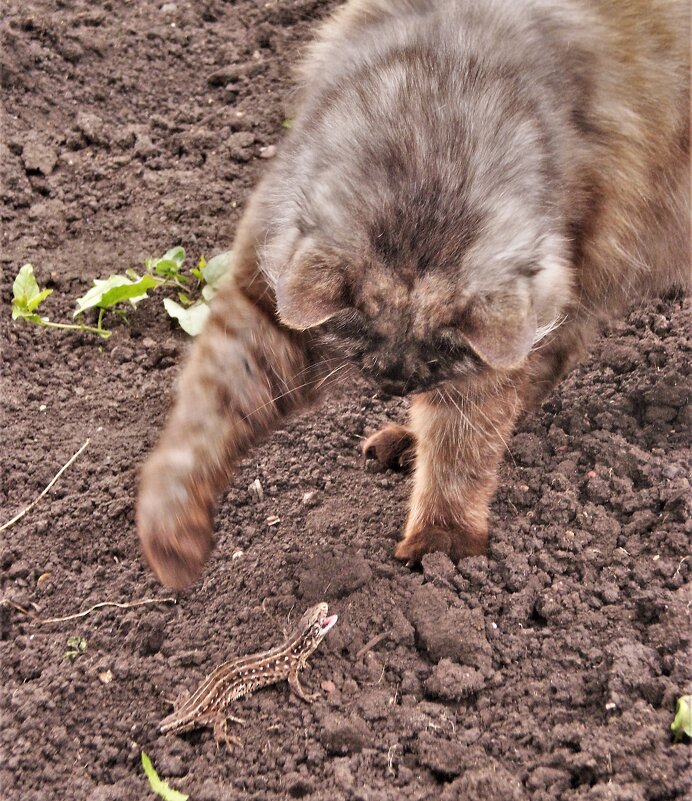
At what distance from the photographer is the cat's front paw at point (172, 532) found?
276cm

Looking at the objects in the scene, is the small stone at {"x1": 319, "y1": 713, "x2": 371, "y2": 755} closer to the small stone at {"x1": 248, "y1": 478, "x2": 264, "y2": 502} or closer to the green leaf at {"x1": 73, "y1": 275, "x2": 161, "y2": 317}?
the small stone at {"x1": 248, "y1": 478, "x2": 264, "y2": 502}

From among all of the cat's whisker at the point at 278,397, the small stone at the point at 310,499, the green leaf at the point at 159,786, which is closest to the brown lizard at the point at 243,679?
the green leaf at the point at 159,786

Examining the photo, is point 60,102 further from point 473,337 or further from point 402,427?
point 473,337

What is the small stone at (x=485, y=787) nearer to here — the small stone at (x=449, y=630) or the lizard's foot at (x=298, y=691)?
the small stone at (x=449, y=630)

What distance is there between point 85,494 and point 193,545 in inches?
33.0

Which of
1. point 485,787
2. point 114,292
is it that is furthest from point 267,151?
point 485,787

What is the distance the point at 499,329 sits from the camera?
2230 millimetres

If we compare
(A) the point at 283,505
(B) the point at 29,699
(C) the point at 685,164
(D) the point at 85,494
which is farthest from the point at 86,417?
(C) the point at 685,164

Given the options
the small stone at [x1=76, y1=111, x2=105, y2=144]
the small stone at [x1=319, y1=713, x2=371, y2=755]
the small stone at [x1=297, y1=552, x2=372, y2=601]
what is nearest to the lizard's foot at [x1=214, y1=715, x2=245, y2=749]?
the small stone at [x1=319, y1=713, x2=371, y2=755]

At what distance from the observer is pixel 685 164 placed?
3.10 meters

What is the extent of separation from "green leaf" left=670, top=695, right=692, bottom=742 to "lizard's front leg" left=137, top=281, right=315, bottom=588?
1518 mm

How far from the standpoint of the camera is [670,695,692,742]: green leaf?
2447 millimetres

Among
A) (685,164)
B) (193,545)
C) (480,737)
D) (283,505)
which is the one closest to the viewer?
A: (480,737)

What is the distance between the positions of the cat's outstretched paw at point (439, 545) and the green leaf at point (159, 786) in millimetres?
1087
